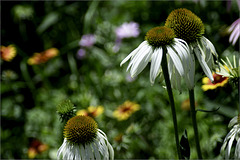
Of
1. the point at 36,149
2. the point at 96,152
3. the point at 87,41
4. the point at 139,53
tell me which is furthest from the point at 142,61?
the point at 87,41

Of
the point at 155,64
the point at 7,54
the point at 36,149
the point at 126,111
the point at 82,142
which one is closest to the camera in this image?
the point at 155,64

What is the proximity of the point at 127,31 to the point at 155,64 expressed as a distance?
52.9 inches

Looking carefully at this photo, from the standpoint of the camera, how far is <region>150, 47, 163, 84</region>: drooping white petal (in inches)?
28.0

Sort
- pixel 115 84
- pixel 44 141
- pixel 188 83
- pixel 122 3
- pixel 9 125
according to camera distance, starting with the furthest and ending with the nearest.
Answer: pixel 122 3
pixel 9 125
pixel 115 84
pixel 44 141
pixel 188 83

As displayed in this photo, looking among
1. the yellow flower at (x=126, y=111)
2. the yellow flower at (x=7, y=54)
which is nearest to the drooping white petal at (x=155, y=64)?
the yellow flower at (x=126, y=111)

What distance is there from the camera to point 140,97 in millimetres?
1793

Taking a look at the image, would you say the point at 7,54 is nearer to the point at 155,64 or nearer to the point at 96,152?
the point at 96,152

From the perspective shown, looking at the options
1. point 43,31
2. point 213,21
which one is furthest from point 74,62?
point 213,21

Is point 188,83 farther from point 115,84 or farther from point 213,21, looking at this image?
point 213,21

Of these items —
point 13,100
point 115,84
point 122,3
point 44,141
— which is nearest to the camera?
point 44,141

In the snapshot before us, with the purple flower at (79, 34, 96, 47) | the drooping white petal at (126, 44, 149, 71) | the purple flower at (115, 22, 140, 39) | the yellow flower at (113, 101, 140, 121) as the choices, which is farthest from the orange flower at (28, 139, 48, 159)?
the drooping white petal at (126, 44, 149, 71)

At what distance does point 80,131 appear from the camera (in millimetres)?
806

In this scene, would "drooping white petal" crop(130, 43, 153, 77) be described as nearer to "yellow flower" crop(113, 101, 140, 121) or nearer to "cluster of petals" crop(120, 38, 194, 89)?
"cluster of petals" crop(120, 38, 194, 89)

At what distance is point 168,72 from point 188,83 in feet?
0.19
